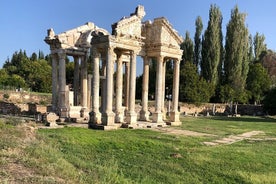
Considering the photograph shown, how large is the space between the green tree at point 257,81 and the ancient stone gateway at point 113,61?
1485 inches

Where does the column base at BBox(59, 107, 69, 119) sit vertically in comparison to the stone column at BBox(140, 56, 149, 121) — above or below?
below

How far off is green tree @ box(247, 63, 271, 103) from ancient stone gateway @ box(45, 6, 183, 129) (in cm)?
3772

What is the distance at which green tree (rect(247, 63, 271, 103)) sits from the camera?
59.5 metres

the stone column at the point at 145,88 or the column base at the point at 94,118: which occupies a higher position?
the stone column at the point at 145,88

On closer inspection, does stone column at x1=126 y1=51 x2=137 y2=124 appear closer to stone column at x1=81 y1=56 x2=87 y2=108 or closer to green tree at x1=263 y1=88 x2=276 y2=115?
stone column at x1=81 y1=56 x2=87 y2=108

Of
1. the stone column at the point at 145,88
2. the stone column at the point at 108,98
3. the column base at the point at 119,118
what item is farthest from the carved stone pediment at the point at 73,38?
the column base at the point at 119,118

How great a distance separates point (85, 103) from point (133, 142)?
12772 mm

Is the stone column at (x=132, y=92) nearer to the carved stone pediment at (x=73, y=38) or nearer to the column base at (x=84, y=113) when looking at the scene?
the carved stone pediment at (x=73, y=38)

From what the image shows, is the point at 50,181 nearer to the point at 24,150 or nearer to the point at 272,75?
the point at 24,150

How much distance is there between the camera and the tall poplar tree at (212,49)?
55.4 metres

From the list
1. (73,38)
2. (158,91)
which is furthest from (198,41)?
(73,38)

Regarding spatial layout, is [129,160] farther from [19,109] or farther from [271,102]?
[271,102]

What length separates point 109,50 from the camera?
21.7 m

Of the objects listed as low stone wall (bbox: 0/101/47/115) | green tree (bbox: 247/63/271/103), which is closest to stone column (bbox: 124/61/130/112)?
low stone wall (bbox: 0/101/47/115)
